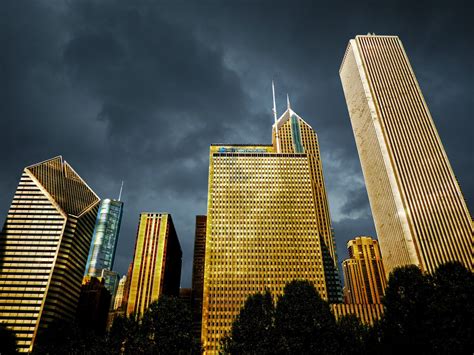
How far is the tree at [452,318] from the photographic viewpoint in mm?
42875

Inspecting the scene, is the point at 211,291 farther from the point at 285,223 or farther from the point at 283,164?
the point at 283,164

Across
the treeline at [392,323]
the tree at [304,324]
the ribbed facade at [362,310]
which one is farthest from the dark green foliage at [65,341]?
the ribbed facade at [362,310]

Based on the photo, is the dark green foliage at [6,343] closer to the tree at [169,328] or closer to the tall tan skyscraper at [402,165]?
the tree at [169,328]

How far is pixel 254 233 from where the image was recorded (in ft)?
563

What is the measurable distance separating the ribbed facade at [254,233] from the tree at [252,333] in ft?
311

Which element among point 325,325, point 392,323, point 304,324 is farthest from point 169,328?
point 392,323

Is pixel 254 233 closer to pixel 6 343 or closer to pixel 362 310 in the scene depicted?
pixel 362 310

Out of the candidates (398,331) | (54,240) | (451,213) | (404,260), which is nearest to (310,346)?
(398,331)

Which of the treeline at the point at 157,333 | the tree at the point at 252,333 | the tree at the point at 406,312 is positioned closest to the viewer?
the tree at the point at 406,312

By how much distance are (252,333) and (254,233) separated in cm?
11868

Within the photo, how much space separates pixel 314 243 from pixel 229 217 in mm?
47917

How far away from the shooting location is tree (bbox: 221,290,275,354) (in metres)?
50.0

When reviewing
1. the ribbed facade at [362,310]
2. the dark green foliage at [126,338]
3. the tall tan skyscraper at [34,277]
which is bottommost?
the dark green foliage at [126,338]

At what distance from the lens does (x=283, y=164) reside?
19412cm
